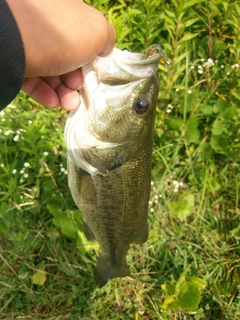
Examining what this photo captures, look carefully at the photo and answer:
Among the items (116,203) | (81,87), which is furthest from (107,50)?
(116,203)

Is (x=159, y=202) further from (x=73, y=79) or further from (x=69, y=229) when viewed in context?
(x=73, y=79)

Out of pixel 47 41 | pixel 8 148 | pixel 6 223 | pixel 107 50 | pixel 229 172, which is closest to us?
pixel 47 41

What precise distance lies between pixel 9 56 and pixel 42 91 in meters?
0.79

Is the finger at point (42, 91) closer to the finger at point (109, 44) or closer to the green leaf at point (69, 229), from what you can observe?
the finger at point (109, 44)

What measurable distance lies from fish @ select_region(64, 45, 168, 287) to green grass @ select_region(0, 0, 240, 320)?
932mm

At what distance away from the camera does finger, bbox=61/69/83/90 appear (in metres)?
1.99

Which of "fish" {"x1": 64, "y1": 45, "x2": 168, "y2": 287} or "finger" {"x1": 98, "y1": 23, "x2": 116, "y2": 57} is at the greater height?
"finger" {"x1": 98, "y1": 23, "x2": 116, "y2": 57}

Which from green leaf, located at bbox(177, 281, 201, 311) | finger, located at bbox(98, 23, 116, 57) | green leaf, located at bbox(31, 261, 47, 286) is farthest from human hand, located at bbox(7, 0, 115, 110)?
green leaf, located at bbox(31, 261, 47, 286)

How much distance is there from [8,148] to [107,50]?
6.12 feet

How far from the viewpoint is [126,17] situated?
3725 millimetres

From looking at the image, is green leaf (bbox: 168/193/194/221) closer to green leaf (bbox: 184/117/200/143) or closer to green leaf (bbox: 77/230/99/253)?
green leaf (bbox: 184/117/200/143)

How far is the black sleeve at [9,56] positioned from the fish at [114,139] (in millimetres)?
517

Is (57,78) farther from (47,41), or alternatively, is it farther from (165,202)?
(165,202)

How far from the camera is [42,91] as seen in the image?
2141mm
